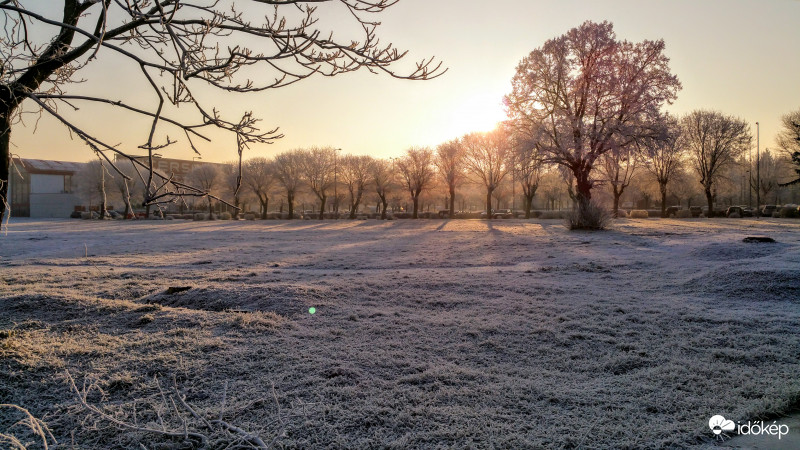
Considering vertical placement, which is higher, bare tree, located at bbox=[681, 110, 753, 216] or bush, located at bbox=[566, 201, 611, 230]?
bare tree, located at bbox=[681, 110, 753, 216]

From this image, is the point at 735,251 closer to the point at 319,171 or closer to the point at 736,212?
the point at 736,212

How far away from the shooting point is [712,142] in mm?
43469

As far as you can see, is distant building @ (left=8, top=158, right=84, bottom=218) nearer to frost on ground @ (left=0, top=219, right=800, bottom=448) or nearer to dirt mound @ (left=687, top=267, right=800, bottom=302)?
frost on ground @ (left=0, top=219, right=800, bottom=448)

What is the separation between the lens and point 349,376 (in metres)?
3.78

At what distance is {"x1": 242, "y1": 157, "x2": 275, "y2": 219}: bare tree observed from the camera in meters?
54.5

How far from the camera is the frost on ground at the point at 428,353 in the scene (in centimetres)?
299

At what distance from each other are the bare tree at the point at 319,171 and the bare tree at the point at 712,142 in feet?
133

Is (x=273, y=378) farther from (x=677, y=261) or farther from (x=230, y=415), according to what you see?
(x=677, y=261)

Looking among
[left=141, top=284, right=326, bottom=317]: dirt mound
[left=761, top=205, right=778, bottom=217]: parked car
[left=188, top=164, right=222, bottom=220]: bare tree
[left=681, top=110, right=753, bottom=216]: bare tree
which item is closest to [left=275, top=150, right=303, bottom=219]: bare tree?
[left=188, top=164, right=222, bottom=220]: bare tree

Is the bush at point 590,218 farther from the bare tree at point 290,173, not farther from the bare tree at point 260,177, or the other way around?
the bare tree at point 260,177

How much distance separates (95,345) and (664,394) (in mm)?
5666

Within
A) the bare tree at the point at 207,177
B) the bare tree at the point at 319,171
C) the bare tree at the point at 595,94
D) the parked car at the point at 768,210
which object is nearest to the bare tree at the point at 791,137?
the parked car at the point at 768,210

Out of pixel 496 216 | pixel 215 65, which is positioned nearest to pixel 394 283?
pixel 215 65

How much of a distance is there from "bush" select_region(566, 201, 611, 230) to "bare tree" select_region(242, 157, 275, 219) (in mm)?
42506
